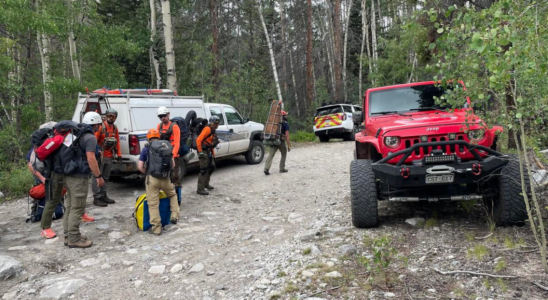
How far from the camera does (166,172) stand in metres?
5.44

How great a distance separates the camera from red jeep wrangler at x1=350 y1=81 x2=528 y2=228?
412cm

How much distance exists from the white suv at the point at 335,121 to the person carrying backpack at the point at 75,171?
12.2m

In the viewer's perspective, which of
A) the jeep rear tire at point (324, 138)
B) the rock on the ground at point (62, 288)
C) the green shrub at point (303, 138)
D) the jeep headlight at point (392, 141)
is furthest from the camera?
the green shrub at point (303, 138)

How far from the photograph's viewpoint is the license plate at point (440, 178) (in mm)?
4113

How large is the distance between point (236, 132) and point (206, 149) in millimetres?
2862

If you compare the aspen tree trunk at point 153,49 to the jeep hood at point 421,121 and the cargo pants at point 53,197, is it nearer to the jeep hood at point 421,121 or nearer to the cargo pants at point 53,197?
the cargo pants at point 53,197

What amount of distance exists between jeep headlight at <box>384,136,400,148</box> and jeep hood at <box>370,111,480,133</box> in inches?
4.0

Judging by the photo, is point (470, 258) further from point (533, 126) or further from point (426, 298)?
point (533, 126)

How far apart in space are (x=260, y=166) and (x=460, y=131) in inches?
283

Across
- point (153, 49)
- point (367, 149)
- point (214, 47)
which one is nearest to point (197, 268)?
point (367, 149)

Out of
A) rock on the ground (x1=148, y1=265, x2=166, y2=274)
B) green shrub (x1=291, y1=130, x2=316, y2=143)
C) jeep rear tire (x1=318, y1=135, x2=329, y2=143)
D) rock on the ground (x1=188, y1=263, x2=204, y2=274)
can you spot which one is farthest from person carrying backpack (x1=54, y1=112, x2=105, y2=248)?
green shrub (x1=291, y1=130, x2=316, y2=143)

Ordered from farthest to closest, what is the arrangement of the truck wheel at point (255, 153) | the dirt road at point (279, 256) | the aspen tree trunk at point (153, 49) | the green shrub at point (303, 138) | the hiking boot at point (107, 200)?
the green shrub at point (303, 138)
the aspen tree trunk at point (153, 49)
the truck wheel at point (255, 153)
the hiking boot at point (107, 200)
the dirt road at point (279, 256)

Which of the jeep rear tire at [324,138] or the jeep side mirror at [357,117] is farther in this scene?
the jeep rear tire at [324,138]

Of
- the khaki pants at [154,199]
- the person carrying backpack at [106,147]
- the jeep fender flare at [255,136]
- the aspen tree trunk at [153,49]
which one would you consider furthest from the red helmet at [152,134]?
the aspen tree trunk at [153,49]
